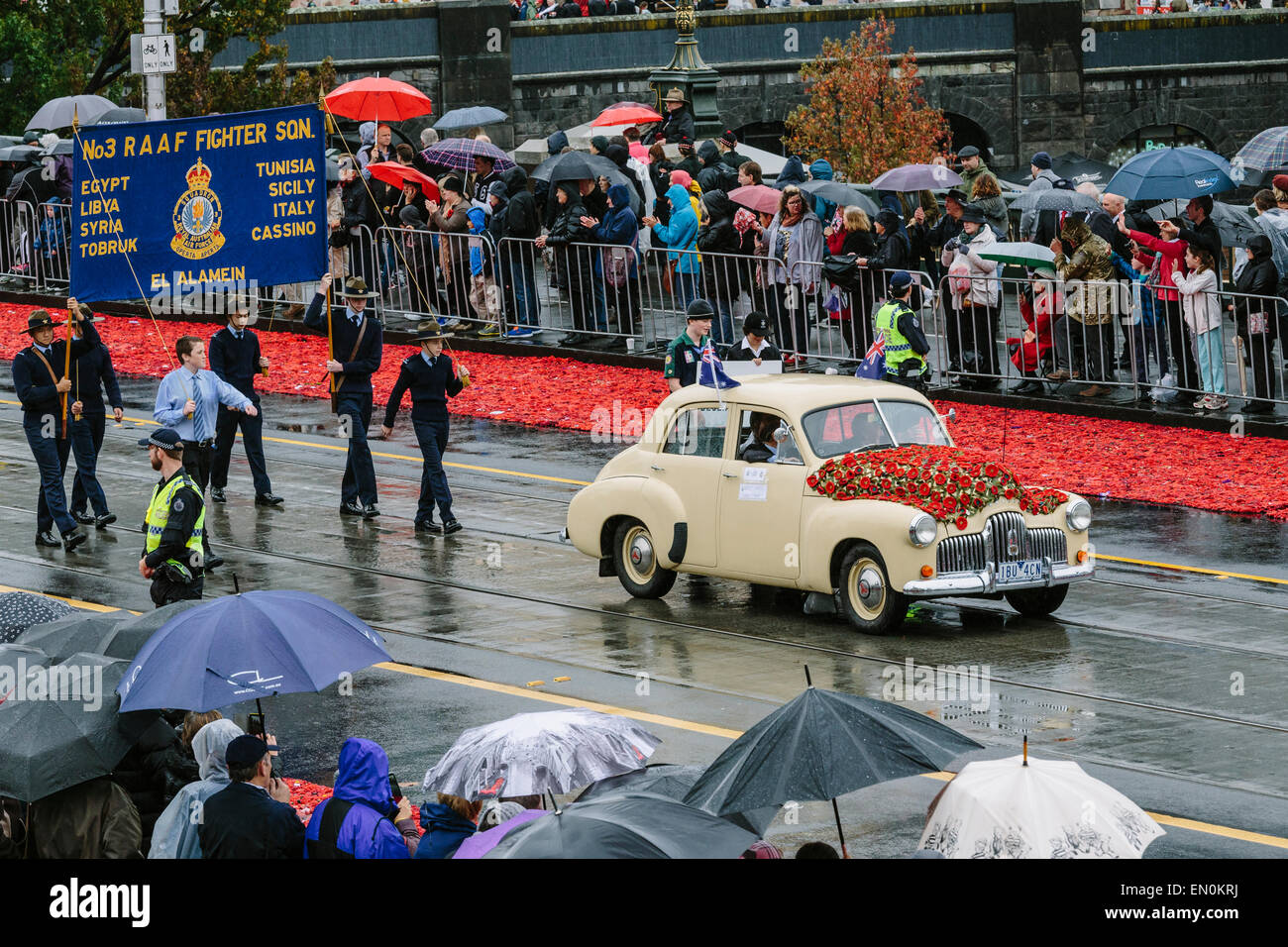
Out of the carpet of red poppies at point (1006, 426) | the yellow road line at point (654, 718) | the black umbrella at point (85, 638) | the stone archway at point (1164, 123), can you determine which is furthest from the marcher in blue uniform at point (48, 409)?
the stone archway at point (1164, 123)

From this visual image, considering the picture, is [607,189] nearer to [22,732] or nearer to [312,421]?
[312,421]

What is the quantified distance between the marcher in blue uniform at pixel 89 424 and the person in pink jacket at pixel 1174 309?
35.1 feet

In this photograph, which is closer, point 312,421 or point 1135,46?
point 312,421

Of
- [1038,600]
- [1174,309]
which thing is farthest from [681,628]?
[1174,309]

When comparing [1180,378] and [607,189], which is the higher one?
[607,189]

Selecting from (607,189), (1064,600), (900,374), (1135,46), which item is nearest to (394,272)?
(607,189)

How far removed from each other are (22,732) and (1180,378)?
15.5m

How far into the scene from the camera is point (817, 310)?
76.9 ft

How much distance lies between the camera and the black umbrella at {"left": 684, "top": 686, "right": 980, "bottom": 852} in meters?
7.10

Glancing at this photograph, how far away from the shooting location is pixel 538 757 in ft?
26.5

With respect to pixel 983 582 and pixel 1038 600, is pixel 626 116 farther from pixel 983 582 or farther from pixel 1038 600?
pixel 983 582

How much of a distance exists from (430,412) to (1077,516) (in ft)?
20.6

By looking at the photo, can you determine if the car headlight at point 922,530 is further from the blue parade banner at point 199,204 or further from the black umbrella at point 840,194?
the black umbrella at point 840,194

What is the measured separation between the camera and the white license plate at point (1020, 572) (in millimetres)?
13758
